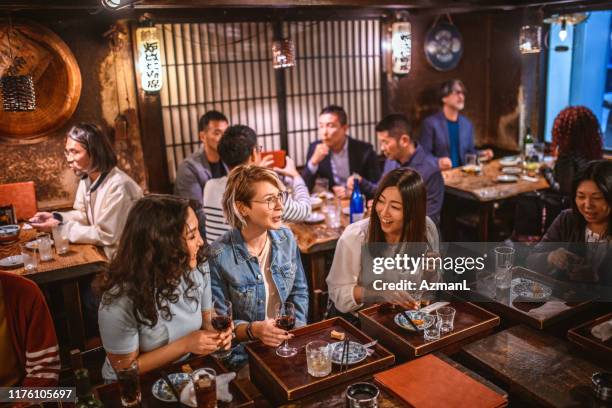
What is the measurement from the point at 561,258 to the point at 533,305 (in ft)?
2.36

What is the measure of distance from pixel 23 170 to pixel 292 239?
375cm

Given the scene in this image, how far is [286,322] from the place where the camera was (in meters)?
2.59

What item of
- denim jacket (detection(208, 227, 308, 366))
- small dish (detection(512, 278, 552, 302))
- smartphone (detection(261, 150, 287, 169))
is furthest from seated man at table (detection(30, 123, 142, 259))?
small dish (detection(512, 278, 552, 302))

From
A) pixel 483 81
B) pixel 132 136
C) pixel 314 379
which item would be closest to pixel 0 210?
pixel 132 136

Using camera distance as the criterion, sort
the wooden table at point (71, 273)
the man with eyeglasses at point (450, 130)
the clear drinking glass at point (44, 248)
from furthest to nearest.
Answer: the man with eyeglasses at point (450, 130) < the clear drinking glass at point (44, 248) < the wooden table at point (71, 273)

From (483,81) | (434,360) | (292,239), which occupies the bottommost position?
(434,360)

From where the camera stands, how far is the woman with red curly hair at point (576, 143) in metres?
5.29

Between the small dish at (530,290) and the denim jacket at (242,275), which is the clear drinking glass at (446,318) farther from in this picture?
the denim jacket at (242,275)

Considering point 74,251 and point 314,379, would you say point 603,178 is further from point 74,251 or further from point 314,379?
point 74,251

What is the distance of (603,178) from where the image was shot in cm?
344

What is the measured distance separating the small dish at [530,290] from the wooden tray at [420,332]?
13.0 inches

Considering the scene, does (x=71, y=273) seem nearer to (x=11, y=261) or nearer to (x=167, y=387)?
(x=11, y=261)

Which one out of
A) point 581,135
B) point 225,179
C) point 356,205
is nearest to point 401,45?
point 581,135

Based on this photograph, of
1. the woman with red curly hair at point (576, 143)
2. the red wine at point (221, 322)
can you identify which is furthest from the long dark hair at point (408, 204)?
the woman with red curly hair at point (576, 143)
